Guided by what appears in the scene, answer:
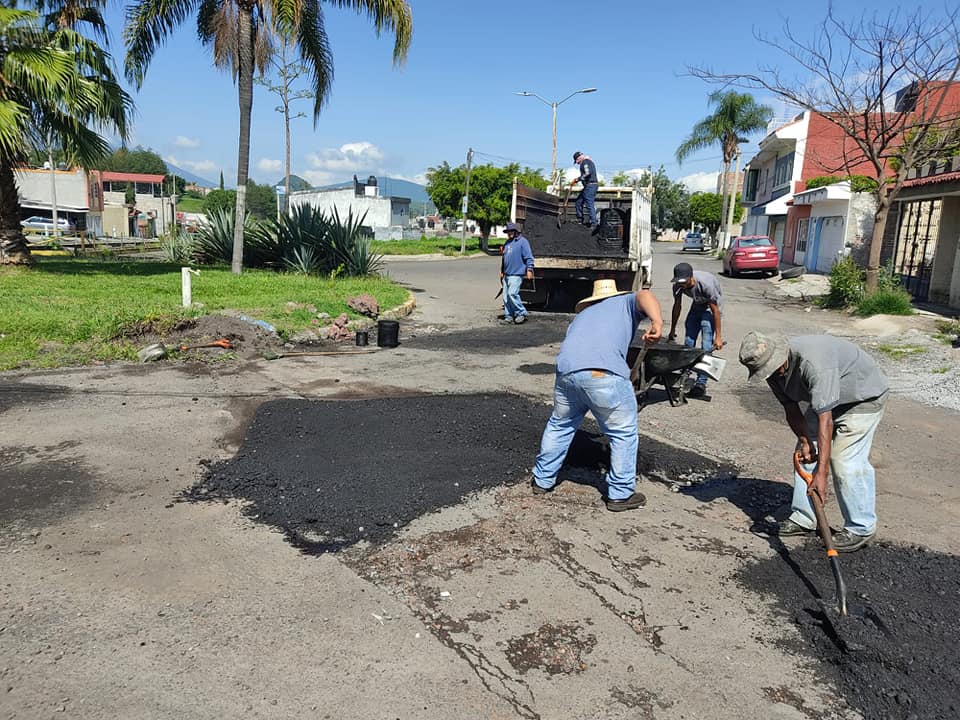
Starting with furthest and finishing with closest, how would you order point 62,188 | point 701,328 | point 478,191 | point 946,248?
point 62,188 → point 478,191 → point 946,248 → point 701,328

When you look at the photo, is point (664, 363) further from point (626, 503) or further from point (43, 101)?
point (43, 101)

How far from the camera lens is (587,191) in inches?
552

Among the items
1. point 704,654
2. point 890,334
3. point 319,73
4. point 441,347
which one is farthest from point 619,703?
point 319,73

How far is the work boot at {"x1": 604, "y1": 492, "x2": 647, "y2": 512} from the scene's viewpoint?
4578 millimetres

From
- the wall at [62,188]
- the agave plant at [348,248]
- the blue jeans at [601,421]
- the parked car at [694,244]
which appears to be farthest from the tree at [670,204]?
the blue jeans at [601,421]

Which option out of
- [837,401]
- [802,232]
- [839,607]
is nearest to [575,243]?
[837,401]

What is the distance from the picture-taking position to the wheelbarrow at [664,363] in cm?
581

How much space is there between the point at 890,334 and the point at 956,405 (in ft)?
16.2

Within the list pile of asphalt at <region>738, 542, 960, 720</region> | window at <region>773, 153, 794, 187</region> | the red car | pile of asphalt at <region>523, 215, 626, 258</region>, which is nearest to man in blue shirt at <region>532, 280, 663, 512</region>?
pile of asphalt at <region>738, 542, 960, 720</region>

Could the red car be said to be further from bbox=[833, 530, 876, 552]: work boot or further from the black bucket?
bbox=[833, 530, 876, 552]: work boot

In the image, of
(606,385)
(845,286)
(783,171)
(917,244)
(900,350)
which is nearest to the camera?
(606,385)

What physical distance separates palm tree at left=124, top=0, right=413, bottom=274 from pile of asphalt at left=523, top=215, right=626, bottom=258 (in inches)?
194

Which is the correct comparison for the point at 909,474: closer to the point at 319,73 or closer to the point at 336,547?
the point at 336,547

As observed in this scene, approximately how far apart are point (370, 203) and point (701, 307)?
5976cm
